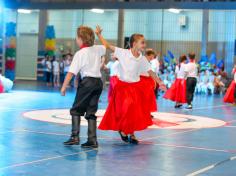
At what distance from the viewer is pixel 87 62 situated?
7.70 metres

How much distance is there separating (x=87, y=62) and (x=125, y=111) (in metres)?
1.05

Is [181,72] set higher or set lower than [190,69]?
lower

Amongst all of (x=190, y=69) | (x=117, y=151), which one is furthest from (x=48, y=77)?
(x=117, y=151)

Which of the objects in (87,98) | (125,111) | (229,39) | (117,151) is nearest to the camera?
(117,151)

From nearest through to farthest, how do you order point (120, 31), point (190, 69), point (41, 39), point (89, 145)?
point (89, 145) < point (190, 69) < point (120, 31) < point (41, 39)

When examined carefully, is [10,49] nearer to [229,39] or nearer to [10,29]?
[10,29]

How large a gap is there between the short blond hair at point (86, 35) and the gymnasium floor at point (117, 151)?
150cm

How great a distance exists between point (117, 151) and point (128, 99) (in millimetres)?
1089

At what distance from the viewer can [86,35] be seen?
7.76 m

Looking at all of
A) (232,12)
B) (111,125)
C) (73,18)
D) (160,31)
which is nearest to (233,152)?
(111,125)

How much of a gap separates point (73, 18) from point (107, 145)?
2435cm

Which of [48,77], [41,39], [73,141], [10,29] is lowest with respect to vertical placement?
[48,77]

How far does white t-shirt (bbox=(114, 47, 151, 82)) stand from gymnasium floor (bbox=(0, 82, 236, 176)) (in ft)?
3.34

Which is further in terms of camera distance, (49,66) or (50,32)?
(50,32)
